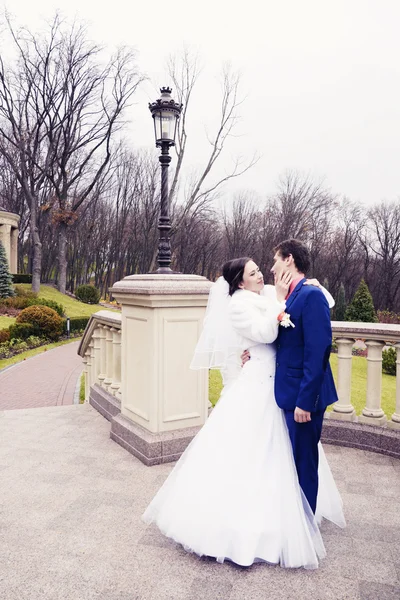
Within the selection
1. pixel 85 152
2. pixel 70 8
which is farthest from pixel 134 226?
pixel 70 8

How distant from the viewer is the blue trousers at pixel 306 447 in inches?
107

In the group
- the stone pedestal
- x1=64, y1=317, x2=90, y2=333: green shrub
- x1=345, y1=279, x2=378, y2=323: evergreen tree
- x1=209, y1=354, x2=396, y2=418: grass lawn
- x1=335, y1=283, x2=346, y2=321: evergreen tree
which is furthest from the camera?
x1=335, y1=283, x2=346, y2=321: evergreen tree

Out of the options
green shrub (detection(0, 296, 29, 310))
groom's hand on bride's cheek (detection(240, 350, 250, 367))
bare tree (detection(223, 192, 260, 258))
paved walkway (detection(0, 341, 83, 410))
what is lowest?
paved walkway (detection(0, 341, 83, 410))

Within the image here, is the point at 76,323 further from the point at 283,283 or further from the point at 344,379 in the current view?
the point at 283,283

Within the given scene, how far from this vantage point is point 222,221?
43.4m

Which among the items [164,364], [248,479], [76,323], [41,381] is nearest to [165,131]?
[164,364]

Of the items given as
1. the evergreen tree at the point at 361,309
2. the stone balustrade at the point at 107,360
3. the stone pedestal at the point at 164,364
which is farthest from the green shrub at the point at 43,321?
the stone pedestal at the point at 164,364

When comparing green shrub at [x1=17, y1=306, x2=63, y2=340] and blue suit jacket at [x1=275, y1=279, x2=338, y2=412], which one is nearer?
blue suit jacket at [x1=275, y1=279, x2=338, y2=412]

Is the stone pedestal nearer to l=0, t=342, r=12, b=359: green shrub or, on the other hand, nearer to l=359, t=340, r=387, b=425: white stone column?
l=359, t=340, r=387, b=425: white stone column

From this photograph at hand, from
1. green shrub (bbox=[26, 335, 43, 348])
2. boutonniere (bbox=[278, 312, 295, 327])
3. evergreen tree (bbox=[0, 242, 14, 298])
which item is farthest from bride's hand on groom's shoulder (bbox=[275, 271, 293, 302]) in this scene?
evergreen tree (bbox=[0, 242, 14, 298])

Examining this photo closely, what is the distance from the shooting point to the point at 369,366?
444 cm

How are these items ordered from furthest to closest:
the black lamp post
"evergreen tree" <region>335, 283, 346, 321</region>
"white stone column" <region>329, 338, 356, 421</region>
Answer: "evergreen tree" <region>335, 283, 346, 321</region>
the black lamp post
"white stone column" <region>329, 338, 356, 421</region>

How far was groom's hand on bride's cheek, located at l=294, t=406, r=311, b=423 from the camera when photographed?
2.58m

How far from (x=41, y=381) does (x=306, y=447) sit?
412 inches
